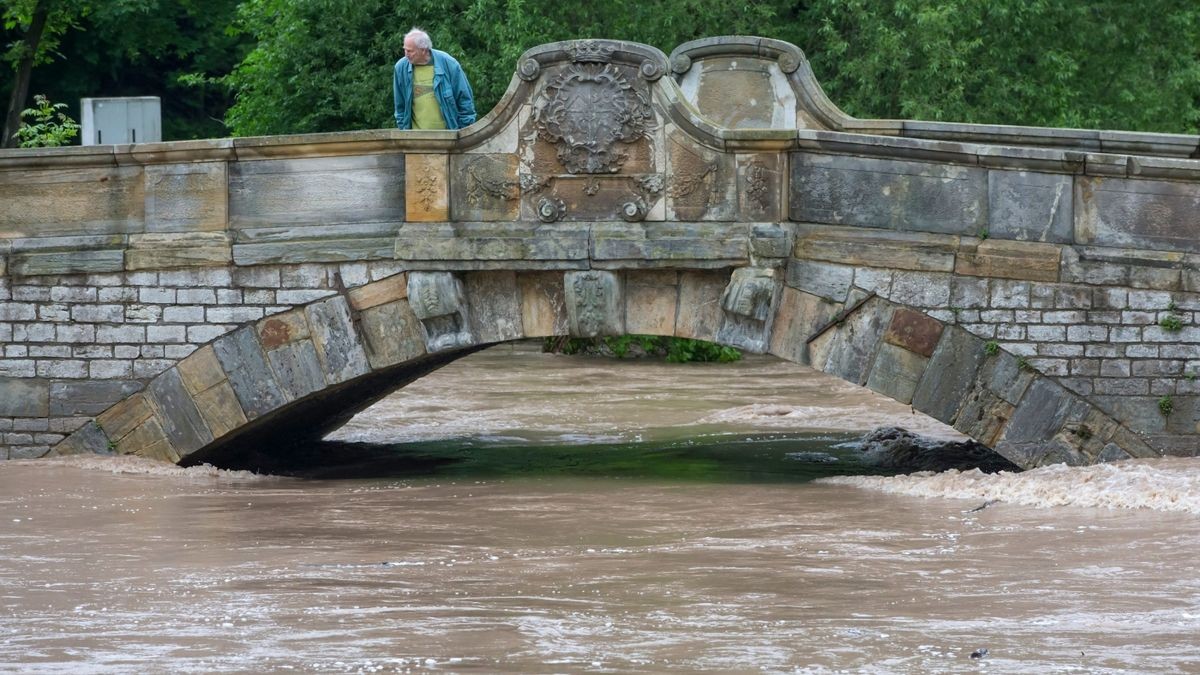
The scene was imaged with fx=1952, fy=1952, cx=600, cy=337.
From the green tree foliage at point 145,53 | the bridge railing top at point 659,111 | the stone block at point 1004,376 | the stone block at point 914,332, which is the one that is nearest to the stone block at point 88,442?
the bridge railing top at point 659,111

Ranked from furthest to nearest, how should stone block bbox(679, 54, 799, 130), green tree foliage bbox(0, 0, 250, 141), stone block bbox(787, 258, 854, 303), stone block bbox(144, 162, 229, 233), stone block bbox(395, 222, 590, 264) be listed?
green tree foliage bbox(0, 0, 250, 141) → stone block bbox(679, 54, 799, 130) → stone block bbox(144, 162, 229, 233) → stone block bbox(395, 222, 590, 264) → stone block bbox(787, 258, 854, 303)

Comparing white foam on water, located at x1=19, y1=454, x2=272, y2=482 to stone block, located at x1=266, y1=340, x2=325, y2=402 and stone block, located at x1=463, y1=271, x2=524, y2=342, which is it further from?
stone block, located at x1=463, y1=271, x2=524, y2=342

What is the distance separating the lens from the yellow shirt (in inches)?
496

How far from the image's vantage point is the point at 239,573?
327 inches

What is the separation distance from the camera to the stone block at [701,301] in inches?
469

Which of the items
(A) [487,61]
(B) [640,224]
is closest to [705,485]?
(B) [640,224]

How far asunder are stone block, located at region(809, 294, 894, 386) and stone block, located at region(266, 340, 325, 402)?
3.04 meters

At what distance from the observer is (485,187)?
11.9 meters

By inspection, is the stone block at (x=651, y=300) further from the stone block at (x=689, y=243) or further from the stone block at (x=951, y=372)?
the stone block at (x=951, y=372)

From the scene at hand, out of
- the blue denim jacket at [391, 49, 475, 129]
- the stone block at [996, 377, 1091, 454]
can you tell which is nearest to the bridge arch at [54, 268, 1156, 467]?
the stone block at [996, 377, 1091, 454]

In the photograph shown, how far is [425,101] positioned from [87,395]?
2839 mm

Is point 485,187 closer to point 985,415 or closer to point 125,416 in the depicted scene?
point 125,416

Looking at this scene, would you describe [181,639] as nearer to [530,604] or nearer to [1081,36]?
[530,604]

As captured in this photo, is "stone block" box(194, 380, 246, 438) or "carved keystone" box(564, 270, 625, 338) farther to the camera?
"stone block" box(194, 380, 246, 438)
